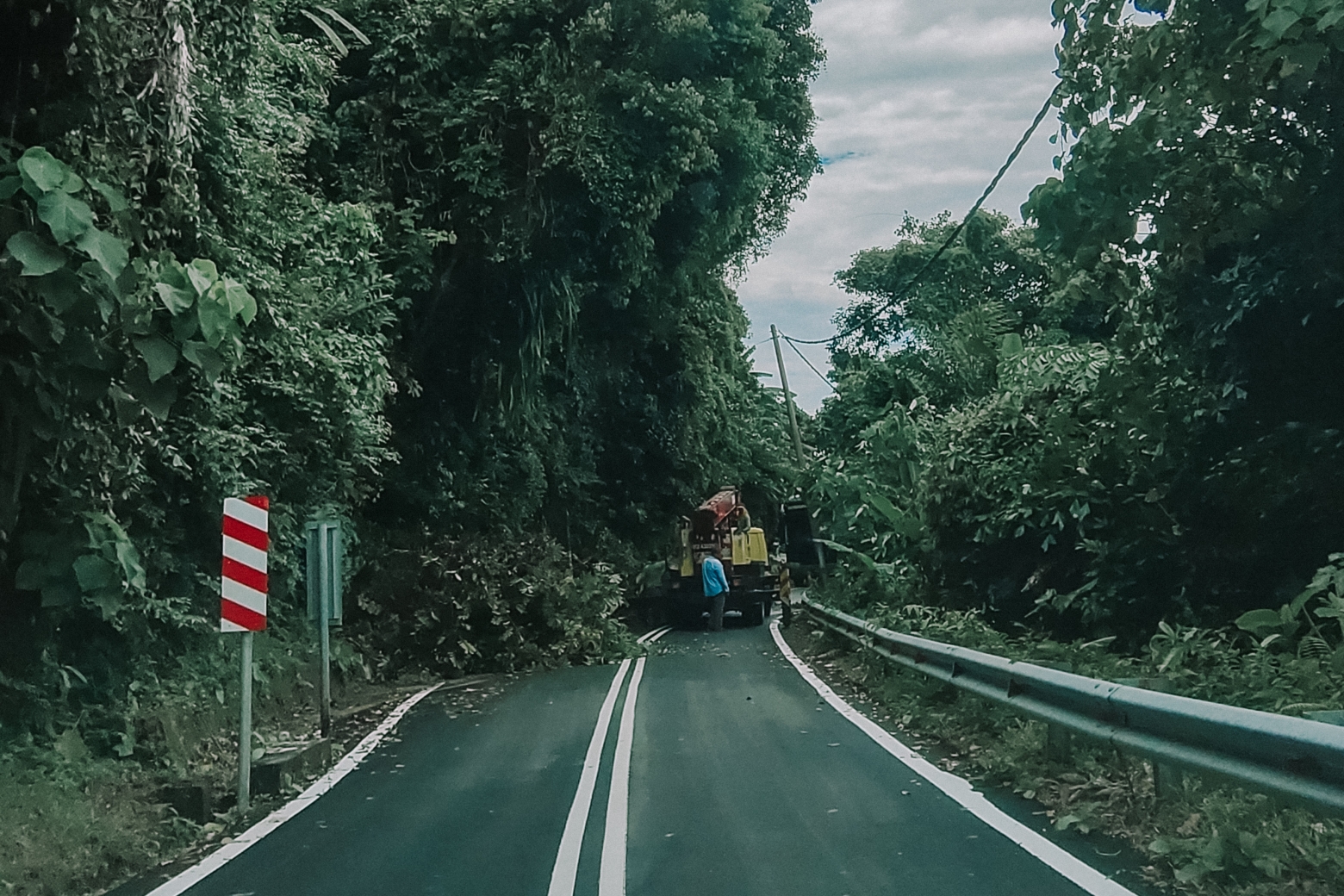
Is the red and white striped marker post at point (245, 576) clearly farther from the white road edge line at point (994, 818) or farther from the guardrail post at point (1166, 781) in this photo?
Answer: the guardrail post at point (1166, 781)

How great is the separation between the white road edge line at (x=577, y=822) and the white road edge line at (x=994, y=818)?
2338mm

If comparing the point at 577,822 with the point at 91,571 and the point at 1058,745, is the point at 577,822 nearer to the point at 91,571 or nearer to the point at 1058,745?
the point at 1058,745

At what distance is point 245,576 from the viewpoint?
9344mm

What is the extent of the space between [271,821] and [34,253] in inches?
160

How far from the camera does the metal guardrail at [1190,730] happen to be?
15.8ft

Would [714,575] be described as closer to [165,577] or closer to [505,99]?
[505,99]

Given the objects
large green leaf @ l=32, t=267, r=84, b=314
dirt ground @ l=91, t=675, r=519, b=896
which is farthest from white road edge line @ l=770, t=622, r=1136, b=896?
large green leaf @ l=32, t=267, r=84, b=314

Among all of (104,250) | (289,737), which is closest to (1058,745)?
(104,250)

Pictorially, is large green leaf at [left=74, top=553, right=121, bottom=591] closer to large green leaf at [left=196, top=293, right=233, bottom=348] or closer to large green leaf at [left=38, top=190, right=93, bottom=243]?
large green leaf at [left=196, top=293, right=233, bottom=348]

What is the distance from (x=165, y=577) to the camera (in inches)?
496

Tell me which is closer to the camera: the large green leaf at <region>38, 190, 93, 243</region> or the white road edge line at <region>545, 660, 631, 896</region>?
the large green leaf at <region>38, 190, 93, 243</region>

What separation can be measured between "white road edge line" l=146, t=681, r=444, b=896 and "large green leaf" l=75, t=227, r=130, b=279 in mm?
3243

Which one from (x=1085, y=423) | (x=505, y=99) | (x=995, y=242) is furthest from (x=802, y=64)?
(x=995, y=242)

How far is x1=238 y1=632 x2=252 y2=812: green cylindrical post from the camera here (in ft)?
29.3
